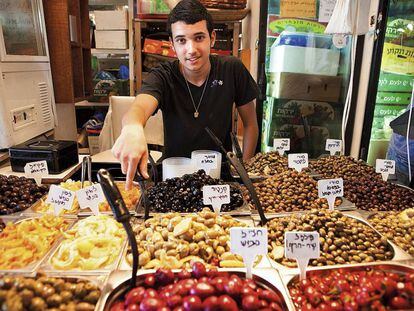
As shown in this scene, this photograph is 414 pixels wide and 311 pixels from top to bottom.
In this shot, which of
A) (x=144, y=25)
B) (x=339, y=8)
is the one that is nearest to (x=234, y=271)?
(x=339, y=8)

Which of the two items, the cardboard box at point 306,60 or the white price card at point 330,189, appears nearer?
the white price card at point 330,189

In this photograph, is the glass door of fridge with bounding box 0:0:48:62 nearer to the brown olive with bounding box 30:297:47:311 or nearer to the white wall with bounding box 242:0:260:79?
the brown olive with bounding box 30:297:47:311

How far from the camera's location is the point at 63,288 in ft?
3.07

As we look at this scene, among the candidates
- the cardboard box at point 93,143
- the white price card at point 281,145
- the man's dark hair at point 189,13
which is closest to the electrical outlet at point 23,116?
the man's dark hair at point 189,13

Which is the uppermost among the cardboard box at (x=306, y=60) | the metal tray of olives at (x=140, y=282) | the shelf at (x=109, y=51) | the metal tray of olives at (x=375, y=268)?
the shelf at (x=109, y=51)

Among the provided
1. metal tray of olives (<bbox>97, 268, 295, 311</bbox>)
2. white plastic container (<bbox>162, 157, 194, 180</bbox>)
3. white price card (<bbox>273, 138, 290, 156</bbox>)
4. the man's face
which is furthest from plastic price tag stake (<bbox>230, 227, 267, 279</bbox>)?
white price card (<bbox>273, 138, 290, 156</bbox>)

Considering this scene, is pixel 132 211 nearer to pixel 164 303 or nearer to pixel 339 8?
pixel 164 303

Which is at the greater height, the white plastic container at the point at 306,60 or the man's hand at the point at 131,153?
the white plastic container at the point at 306,60

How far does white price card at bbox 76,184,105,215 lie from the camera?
1.54 m

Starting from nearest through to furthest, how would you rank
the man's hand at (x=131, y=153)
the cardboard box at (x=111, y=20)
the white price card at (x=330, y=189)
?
the man's hand at (x=131, y=153), the white price card at (x=330, y=189), the cardboard box at (x=111, y=20)

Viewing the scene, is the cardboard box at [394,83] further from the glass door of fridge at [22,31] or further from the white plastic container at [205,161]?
the glass door of fridge at [22,31]

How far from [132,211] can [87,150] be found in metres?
3.26

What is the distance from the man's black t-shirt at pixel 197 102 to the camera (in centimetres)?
229

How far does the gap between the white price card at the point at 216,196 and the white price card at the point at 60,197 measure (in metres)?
0.64
